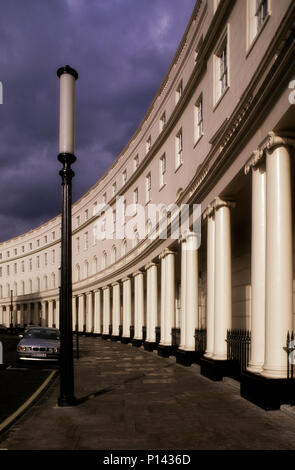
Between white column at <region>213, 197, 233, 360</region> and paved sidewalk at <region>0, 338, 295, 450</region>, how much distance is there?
3.53 feet

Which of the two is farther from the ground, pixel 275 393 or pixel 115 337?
pixel 275 393

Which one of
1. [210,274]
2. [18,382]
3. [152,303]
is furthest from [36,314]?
[210,274]

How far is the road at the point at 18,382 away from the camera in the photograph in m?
10.3

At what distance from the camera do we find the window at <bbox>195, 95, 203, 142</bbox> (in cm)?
1856

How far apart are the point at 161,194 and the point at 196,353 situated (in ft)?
34.6

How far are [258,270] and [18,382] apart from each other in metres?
7.76

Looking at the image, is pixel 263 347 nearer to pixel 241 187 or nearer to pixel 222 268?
pixel 222 268

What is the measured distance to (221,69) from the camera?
1594 centimetres

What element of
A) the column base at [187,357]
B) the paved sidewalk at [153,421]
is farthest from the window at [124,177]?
the paved sidewalk at [153,421]

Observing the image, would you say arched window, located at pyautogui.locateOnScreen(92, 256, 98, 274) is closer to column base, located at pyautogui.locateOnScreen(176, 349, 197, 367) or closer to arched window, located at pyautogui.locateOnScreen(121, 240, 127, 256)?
arched window, located at pyautogui.locateOnScreen(121, 240, 127, 256)

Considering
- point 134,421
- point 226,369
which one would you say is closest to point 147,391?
point 226,369

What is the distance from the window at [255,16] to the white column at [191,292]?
762cm

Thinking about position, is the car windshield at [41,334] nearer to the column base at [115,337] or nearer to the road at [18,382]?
the road at [18,382]

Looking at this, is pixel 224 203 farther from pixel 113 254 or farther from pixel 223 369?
pixel 113 254
